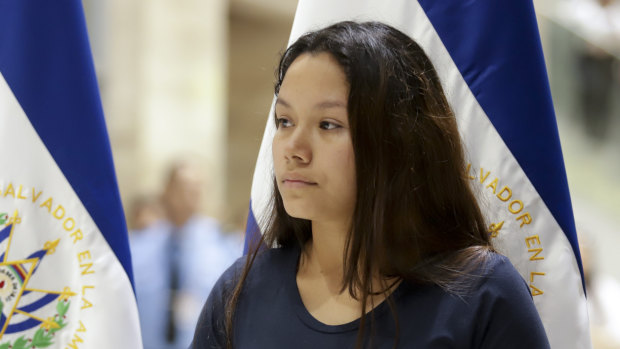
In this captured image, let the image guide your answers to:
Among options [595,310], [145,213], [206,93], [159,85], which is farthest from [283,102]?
[206,93]

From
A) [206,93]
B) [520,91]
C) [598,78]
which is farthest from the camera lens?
[206,93]

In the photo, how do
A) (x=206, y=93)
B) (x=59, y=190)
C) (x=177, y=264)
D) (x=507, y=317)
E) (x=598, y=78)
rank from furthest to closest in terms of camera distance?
(x=206, y=93)
(x=598, y=78)
(x=177, y=264)
(x=59, y=190)
(x=507, y=317)

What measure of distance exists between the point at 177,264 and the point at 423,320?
364 centimetres

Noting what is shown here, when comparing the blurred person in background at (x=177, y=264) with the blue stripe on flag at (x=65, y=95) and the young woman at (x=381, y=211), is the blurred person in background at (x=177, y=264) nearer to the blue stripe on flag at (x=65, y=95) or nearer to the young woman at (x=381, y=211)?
the blue stripe on flag at (x=65, y=95)

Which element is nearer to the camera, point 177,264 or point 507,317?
point 507,317

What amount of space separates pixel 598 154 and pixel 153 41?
398 centimetres

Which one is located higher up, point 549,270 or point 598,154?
point 598,154

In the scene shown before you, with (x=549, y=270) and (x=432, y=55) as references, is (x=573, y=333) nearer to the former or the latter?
(x=549, y=270)

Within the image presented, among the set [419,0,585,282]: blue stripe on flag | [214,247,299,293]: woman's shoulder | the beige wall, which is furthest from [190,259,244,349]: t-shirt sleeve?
the beige wall

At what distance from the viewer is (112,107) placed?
808 centimetres

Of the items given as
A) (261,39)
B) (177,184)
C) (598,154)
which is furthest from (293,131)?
(261,39)

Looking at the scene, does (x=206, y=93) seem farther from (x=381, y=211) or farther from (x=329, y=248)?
(x=381, y=211)

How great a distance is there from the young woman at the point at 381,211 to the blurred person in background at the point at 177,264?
10.6 feet

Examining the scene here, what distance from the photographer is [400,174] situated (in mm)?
1682
